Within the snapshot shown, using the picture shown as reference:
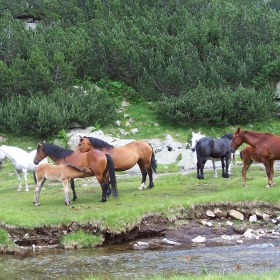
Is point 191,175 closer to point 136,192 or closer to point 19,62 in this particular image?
point 136,192

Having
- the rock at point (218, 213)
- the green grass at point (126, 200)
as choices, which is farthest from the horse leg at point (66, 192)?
the rock at point (218, 213)

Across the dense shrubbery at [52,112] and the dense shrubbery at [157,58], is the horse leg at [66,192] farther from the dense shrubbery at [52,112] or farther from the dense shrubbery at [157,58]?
the dense shrubbery at [157,58]

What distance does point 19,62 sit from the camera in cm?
3944

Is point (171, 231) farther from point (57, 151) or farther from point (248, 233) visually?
point (57, 151)

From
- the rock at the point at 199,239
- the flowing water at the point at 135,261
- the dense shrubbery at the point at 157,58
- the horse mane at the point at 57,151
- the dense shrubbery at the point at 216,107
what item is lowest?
the rock at the point at 199,239

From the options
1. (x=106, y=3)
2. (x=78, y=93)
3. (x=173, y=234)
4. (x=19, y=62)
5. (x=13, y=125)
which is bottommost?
(x=173, y=234)

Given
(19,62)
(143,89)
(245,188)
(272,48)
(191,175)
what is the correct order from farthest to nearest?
(272,48) → (143,89) → (19,62) → (191,175) → (245,188)

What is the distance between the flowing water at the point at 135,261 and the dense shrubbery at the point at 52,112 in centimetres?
2311

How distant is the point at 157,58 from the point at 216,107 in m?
9.17

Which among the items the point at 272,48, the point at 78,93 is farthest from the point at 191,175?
the point at 272,48

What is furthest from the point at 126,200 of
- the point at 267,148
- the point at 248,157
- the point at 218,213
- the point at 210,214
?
the point at 267,148

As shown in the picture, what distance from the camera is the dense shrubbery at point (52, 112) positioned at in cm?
3503

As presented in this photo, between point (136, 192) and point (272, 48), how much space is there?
3470 cm

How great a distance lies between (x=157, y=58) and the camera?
44.8 m
